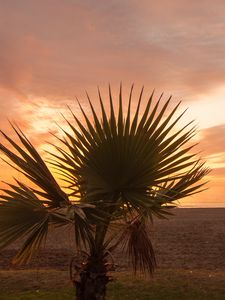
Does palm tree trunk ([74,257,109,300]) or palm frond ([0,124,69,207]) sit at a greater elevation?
palm frond ([0,124,69,207])

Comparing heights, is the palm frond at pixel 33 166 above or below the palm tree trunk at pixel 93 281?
above

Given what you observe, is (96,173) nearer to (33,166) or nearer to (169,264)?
(33,166)

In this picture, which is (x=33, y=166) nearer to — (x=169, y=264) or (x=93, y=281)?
(x=93, y=281)

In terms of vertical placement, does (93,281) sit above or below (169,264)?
below

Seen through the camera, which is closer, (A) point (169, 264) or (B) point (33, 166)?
(B) point (33, 166)

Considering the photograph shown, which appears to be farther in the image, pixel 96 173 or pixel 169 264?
pixel 169 264

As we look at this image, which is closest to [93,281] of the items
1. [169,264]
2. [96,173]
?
[96,173]

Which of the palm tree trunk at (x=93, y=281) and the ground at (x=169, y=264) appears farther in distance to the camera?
the ground at (x=169, y=264)

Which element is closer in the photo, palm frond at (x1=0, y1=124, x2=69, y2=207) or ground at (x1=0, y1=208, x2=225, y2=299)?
palm frond at (x1=0, y1=124, x2=69, y2=207)

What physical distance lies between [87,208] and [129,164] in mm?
797

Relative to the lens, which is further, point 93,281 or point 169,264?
point 169,264

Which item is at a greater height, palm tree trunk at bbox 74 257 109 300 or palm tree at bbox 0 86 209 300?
palm tree at bbox 0 86 209 300

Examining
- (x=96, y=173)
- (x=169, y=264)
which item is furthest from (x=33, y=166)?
(x=169, y=264)

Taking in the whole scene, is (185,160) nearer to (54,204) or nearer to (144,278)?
(54,204)
